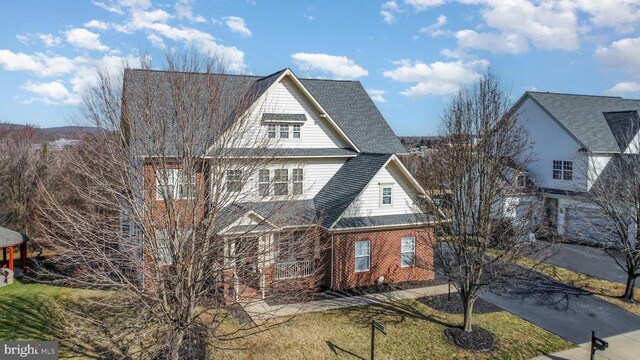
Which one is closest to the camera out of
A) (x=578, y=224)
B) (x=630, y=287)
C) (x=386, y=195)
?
(x=630, y=287)

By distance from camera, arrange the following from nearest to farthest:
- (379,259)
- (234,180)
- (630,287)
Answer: (234,180) < (630,287) < (379,259)

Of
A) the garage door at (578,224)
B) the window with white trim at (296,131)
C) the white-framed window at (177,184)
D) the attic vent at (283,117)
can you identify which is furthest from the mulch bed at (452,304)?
the garage door at (578,224)

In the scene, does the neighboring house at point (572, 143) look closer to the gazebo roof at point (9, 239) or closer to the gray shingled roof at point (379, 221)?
the gray shingled roof at point (379, 221)

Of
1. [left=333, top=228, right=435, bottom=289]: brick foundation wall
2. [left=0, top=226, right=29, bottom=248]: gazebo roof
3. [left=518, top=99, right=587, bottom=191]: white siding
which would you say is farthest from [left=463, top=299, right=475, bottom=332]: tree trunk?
[left=0, top=226, right=29, bottom=248]: gazebo roof

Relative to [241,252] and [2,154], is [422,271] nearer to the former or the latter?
[241,252]

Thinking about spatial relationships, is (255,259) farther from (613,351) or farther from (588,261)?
(588,261)

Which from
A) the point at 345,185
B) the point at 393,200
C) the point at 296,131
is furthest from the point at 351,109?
the point at 393,200
